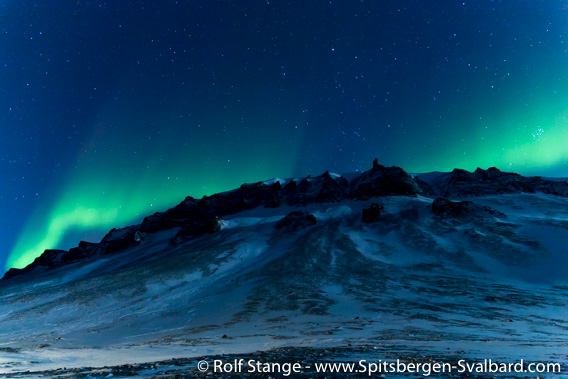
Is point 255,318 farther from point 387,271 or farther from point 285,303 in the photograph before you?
point 387,271

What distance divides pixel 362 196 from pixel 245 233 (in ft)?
118

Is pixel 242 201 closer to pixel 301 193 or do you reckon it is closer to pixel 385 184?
pixel 301 193

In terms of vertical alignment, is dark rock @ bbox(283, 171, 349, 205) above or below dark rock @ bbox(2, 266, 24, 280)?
above

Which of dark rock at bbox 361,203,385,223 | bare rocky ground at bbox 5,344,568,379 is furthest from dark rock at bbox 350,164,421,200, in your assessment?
bare rocky ground at bbox 5,344,568,379

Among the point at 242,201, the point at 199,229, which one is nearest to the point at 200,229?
the point at 199,229

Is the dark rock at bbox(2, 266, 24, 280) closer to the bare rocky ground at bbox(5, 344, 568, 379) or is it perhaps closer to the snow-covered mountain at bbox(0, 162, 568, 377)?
the snow-covered mountain at bbox(0, 162, 568, 377)

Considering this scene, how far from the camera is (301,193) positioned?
95062mm

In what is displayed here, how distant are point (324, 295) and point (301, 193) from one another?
66.7 m

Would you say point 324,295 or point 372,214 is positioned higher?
point 372,214

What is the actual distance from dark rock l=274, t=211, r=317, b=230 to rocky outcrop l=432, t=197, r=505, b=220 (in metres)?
24.7

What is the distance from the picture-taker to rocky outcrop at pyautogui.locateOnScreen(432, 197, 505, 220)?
2268 inches

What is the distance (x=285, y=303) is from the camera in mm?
27031

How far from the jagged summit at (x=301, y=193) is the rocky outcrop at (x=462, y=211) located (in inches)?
790

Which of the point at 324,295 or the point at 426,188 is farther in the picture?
the point at 426,188
